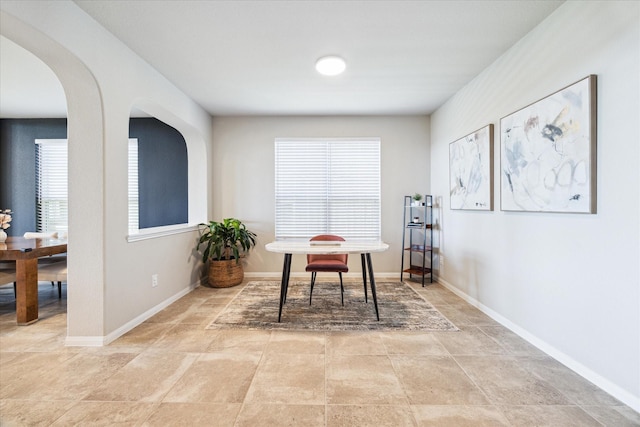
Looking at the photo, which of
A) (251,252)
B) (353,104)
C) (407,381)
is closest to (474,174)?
(353,104)

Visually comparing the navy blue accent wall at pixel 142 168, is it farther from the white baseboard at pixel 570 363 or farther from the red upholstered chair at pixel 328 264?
the white baseboard at pixel 570 363

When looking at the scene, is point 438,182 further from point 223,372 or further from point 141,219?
point 141,219

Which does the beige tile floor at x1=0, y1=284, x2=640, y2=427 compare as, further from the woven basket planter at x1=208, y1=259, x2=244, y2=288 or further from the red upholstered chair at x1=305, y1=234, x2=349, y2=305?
the woven basket planter at x1=208, y1=259, x2=244, y2=288

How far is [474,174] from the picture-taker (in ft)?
10.4

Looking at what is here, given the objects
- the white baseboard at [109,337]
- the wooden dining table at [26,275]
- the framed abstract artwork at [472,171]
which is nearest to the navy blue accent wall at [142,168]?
the wooden dining table at [26,275]

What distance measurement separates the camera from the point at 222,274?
13.3 feet

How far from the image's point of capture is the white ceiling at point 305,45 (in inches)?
82.1

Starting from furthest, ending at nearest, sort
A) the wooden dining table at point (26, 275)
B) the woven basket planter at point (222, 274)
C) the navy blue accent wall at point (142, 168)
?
the navy blue accent wall at point (142, 168), the woven basket planter at point (222, 274), the wooden dining table at point (26, 275)

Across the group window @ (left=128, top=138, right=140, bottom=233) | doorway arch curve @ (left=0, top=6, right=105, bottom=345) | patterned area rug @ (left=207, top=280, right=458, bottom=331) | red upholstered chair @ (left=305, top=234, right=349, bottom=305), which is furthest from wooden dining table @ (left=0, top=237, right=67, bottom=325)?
red upholstered chair @ (left=305, top=234, right=349, bottom=305)

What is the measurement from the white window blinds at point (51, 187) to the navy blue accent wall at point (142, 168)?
0.29 feet

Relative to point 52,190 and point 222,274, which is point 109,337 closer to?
point 222,274

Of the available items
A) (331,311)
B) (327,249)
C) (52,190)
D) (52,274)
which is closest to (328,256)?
(331,311)

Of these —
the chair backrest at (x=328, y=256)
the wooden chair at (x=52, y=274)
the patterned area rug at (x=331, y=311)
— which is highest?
the chair backrest at (x=328, y=256)

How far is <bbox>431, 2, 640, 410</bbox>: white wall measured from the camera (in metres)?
1.60
